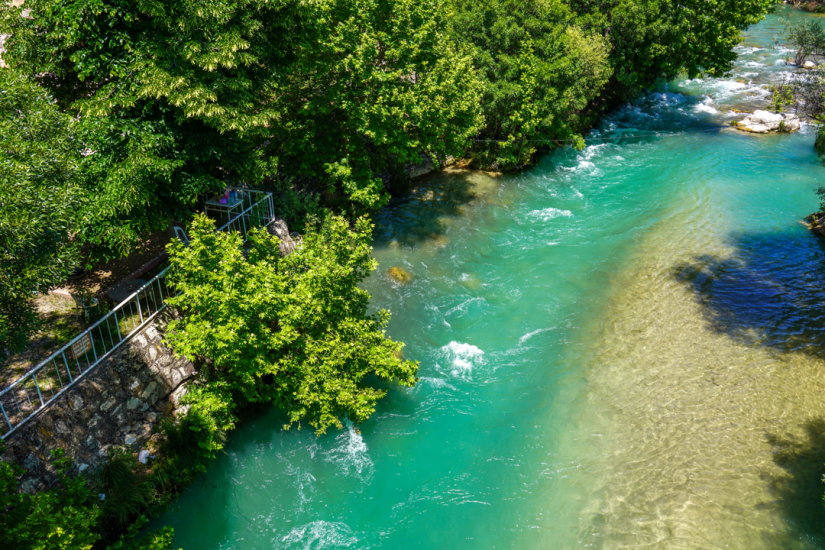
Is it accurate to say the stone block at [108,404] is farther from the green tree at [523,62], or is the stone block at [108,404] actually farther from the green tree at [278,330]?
the green tree at [523,62]

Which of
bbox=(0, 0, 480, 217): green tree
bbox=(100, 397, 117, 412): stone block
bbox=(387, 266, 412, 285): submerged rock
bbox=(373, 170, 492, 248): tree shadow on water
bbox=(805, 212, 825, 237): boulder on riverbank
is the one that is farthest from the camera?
bbox=(805, 212, 825, 237): boulder on riverbank

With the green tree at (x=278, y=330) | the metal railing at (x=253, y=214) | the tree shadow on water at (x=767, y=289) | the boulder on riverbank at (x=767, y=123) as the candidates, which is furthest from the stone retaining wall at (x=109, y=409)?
the boulder on riverbank at (x=767, y=123)

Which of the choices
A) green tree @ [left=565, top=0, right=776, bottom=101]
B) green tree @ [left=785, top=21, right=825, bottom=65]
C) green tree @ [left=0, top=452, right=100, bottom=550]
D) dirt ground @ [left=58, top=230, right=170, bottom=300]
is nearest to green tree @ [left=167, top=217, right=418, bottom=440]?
dirt ground @ [left=58, top=230, right=170, bottom=300]

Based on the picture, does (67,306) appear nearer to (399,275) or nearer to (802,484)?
(399,275)

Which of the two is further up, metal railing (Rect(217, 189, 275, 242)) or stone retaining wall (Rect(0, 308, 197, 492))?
metal railing (Rect(217, 189, 275, 242))

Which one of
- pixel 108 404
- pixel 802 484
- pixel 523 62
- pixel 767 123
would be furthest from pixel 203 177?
pixel 767 123

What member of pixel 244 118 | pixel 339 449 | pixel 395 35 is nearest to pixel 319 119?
pixel 395 35

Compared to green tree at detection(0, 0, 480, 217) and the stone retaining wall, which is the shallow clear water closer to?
the stone retaining wall
